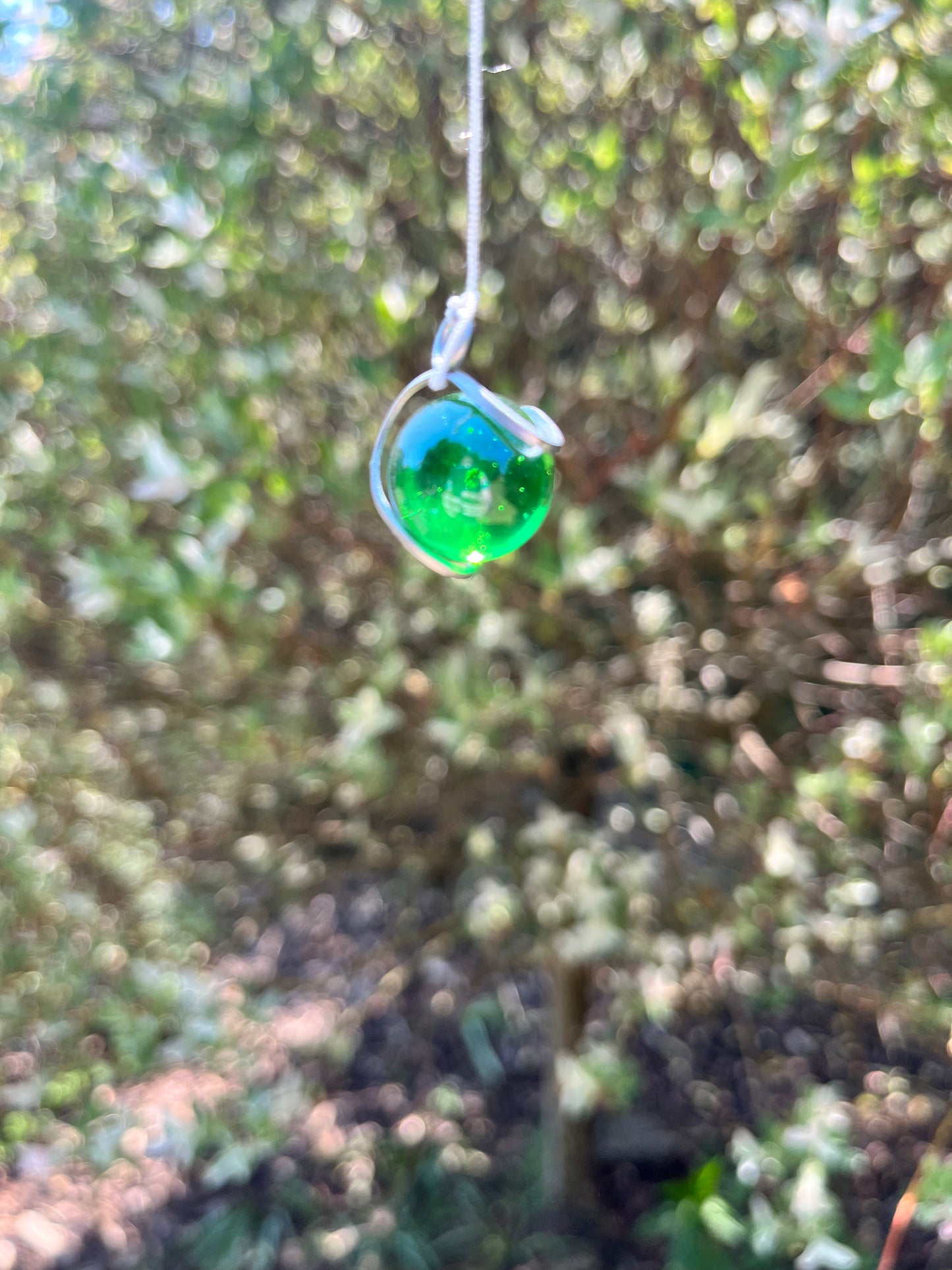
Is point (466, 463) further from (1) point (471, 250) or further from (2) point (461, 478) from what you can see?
(1) point (471, 250)

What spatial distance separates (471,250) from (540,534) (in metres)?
1.04

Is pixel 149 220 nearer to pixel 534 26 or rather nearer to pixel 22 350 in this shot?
pixel 22 350

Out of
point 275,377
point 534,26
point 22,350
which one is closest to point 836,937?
point 275,377

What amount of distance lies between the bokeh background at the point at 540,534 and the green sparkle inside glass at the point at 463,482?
83 centimetres

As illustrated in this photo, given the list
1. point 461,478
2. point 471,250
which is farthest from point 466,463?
point 471,250

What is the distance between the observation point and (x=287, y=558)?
2.34 metres

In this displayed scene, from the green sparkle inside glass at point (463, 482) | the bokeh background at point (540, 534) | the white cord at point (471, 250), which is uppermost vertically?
the white cord at point (471, 250)

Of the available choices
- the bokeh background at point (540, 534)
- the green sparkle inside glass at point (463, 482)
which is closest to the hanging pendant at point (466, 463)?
the green sparkle inside glass at point (463, 482)

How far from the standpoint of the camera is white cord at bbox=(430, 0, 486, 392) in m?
0.93

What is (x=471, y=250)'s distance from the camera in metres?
0.95

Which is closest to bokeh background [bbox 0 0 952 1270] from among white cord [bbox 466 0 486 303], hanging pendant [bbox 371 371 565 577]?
white cord [bbox 466 0 486 303]

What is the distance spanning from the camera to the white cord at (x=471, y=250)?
3.05 ft

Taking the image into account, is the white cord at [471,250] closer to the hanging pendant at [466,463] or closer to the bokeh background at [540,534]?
the hanging pendant at [466,463]

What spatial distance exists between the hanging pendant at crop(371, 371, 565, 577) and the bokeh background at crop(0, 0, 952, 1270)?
32.8 inches
